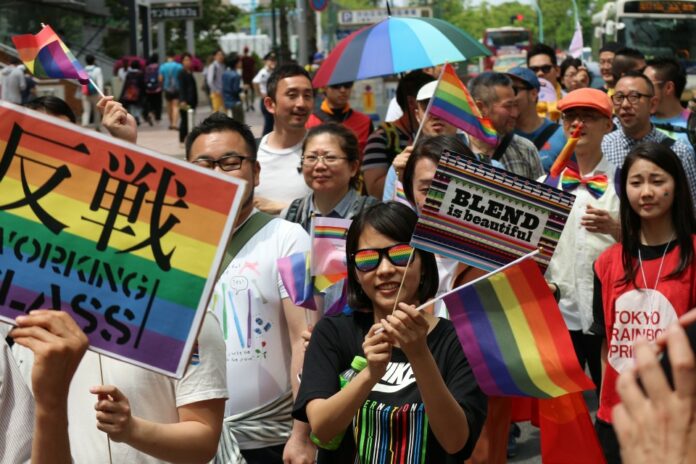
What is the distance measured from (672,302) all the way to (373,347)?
1.99 m

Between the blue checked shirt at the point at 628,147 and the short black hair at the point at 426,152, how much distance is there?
2570 mm

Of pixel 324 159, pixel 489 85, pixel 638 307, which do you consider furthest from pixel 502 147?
pixel 638 307

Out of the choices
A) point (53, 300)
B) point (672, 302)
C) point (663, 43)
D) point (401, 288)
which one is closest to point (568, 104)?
point (672, 302)

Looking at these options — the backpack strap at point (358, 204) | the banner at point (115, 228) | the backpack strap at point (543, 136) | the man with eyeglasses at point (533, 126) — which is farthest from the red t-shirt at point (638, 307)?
the backpack strap at point (543, 136)

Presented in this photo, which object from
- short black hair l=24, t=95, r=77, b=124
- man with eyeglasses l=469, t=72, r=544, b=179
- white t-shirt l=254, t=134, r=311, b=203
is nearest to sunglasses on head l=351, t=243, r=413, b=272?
white t-shirt l=254, t=134, r=311, b=203

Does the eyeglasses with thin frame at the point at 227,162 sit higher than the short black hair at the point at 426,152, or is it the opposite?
the eyeglasses with thin frame at the point at 227,162

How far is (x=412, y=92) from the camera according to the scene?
7.60 meters

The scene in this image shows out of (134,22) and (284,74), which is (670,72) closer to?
(284,74)

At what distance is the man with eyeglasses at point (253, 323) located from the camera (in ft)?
14.4

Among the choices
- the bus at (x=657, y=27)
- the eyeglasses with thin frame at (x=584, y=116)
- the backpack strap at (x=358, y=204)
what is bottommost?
the bus at (x=657, y=27)

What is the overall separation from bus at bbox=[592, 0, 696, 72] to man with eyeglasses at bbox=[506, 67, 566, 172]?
14.8 meters

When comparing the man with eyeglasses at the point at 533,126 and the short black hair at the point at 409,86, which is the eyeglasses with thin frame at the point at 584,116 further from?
the man with eyeglasses at the point at 533,126

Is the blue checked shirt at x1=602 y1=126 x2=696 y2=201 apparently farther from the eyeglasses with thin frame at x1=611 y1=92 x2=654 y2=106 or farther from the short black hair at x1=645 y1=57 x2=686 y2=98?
the short black hair at x1=645 y1=57 x2=686 y2=98

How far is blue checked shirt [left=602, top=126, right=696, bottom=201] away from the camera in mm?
7418
